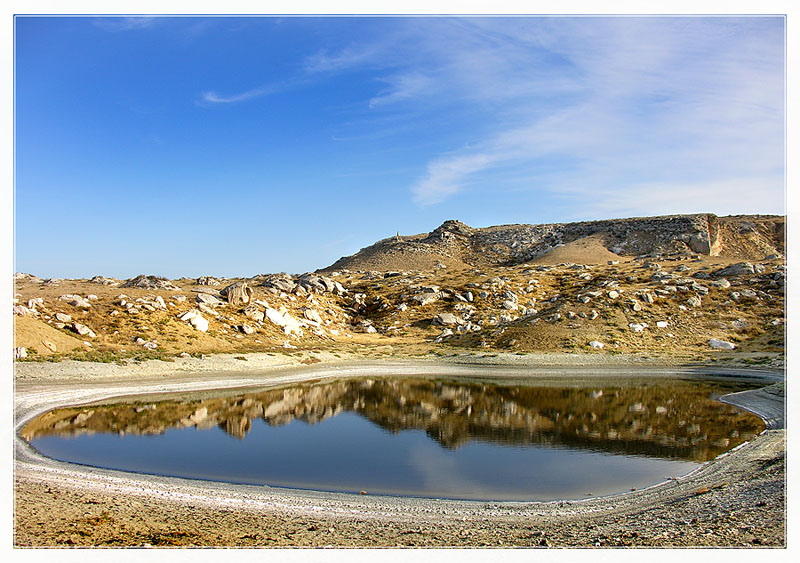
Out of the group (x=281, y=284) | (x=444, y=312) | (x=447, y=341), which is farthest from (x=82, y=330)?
(x=444, y=312)

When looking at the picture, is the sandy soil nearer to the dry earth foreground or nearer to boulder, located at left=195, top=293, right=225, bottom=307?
the dry earth foreground

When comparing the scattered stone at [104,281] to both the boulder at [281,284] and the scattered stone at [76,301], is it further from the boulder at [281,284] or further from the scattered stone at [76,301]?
the boulder at [281,284]

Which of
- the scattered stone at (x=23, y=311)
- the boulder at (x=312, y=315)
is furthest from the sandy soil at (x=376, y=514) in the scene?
the boulder at (x=312, y=315)

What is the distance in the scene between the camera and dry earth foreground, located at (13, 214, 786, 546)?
421 inches

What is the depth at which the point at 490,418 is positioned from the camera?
86.1 ft

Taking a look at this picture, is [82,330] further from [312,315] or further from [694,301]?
[694,301]

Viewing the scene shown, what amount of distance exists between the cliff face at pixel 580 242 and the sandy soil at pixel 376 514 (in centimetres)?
6888

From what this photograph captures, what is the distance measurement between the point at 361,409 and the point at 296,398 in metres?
5.12

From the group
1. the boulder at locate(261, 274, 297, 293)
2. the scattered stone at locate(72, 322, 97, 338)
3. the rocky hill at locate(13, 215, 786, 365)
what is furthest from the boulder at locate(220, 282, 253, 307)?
the scattered stone at locate(72, 322, 97, 338)

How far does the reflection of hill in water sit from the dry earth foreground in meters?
2.79

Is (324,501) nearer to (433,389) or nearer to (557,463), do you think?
(557,463)

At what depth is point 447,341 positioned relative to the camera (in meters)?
51.1

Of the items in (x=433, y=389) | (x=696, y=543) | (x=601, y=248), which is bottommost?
(x=433, y=389)

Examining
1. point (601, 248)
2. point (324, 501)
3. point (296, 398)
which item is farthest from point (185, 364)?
point (601, 248)
